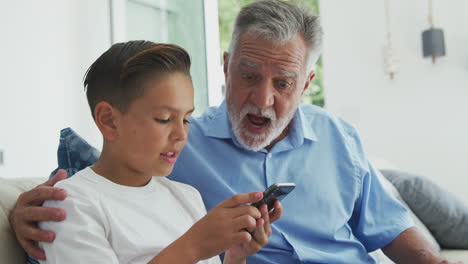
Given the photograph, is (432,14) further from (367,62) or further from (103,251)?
(103,251)

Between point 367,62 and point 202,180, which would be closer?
point 202,180

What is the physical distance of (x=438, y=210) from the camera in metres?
2.77

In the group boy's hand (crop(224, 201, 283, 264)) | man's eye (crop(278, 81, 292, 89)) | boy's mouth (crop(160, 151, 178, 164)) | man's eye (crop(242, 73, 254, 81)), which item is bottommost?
boy's hand (crop(224, 201, 283, 264))

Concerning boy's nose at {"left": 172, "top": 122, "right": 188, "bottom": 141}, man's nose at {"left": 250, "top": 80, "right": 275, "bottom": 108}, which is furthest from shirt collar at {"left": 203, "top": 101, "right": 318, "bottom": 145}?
boy's nose at {"left": 172, "top": 122, "right": 188, "bottom": 141}

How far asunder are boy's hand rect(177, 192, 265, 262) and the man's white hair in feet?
2.38

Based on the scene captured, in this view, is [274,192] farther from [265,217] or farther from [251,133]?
[251,133]

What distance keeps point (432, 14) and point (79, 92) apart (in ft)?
9.88

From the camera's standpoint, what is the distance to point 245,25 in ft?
5.62

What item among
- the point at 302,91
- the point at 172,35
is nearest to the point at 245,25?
the point at 302,91

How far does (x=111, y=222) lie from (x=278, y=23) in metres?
0.84

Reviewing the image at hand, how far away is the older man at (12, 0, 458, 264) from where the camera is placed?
1634 millimetres

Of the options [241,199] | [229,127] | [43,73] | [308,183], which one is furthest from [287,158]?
[43,73]

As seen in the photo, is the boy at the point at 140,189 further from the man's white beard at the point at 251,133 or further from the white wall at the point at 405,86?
the white wall at the point at 405,86

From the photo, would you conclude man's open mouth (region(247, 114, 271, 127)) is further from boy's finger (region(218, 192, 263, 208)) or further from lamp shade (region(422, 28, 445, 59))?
lamp shade (region(422, 28, 445, 59))
